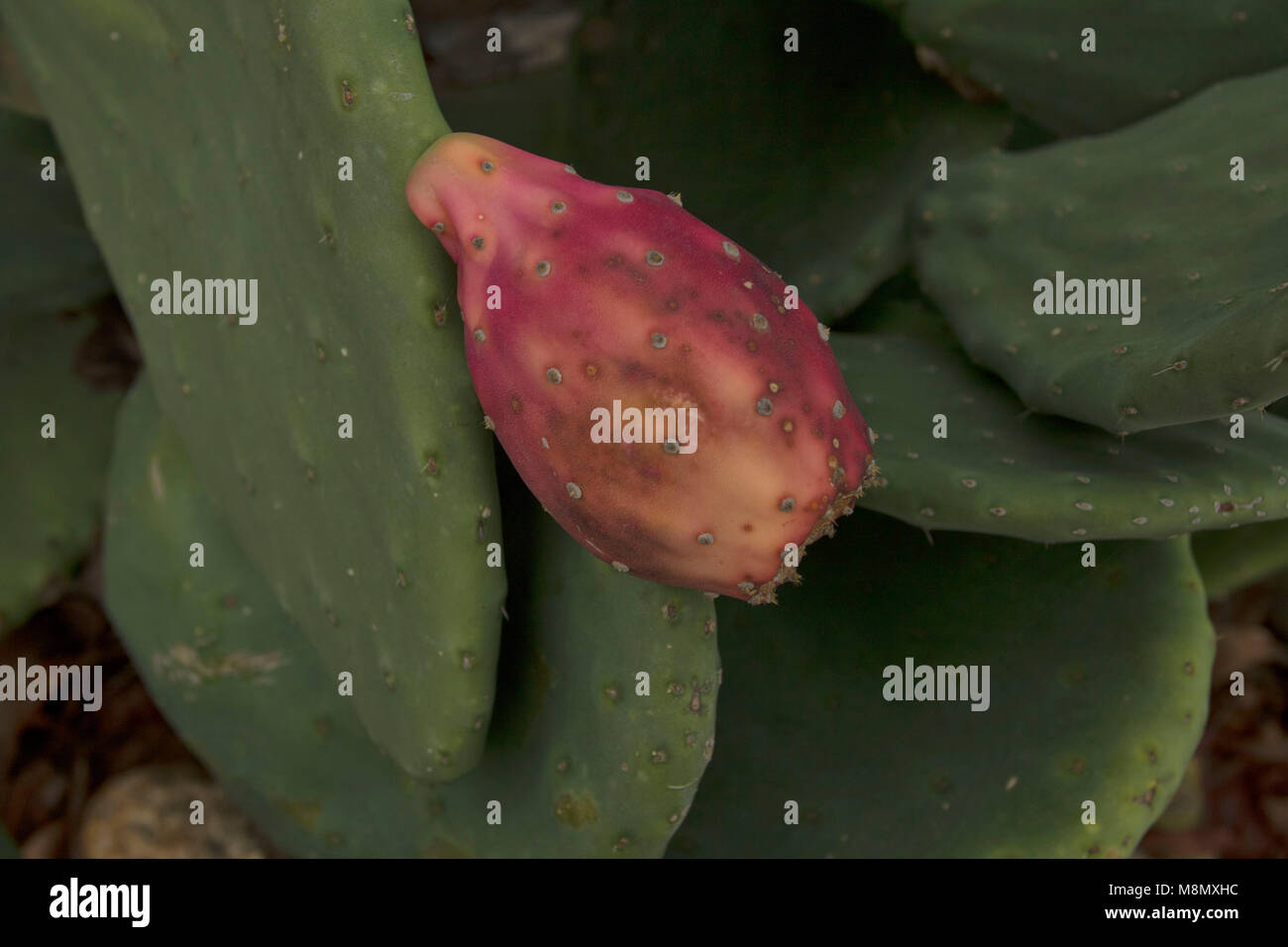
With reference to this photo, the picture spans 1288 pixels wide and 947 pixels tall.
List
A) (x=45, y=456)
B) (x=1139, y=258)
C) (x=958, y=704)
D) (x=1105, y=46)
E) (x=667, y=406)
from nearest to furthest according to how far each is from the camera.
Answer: (x=667, y=406) < (x=1139, y=258) < (x=958, y=704) < (x=1105, y=46) < (x=45, y=456)

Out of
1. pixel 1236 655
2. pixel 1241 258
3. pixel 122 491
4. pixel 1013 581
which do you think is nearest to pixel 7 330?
pixel 122 491

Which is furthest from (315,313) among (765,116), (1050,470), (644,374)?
(765,116)

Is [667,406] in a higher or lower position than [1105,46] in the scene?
lower

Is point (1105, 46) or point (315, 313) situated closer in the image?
point (315, 313)

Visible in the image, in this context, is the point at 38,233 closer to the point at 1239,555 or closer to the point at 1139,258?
the point at 1139,258

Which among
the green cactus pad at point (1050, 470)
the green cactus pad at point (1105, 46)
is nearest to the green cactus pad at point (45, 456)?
the green cactus pad at point (1050, 470)

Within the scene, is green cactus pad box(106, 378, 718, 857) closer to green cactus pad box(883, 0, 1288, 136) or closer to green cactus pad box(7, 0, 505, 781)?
green cactus pad box(7, 0, 505, 781)

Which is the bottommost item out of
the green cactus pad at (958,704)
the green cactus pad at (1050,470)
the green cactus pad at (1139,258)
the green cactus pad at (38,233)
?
the green cactus pad at (958,704)

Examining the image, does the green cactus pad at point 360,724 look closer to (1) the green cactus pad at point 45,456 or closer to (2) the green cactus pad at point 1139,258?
(1) the green cactus pad at point 45,456
